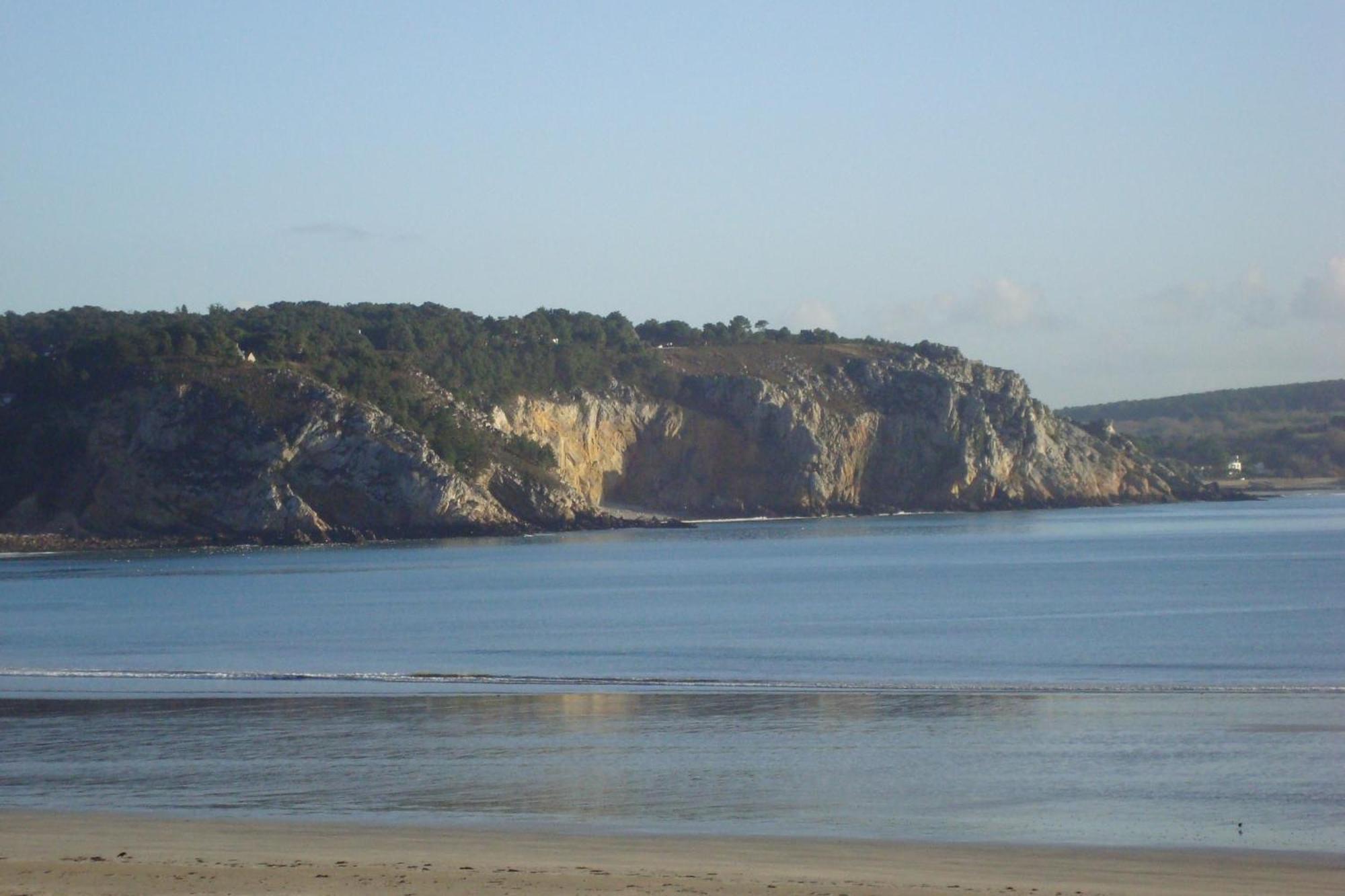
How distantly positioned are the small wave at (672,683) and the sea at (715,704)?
0.13 metres

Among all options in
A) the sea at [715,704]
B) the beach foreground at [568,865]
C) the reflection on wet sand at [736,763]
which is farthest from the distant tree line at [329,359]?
the beach foreground at [568,865]

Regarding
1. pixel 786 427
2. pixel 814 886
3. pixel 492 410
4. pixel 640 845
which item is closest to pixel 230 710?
pixel 640 845

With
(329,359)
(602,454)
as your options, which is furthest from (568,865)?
(602,454)

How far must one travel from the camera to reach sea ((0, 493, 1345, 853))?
15.2 meters

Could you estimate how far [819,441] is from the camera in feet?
416

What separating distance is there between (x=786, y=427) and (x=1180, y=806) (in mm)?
111895

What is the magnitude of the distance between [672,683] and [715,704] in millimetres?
3679

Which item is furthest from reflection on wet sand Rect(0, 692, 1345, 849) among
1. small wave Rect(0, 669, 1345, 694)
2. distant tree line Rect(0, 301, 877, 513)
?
distant tree line Rect(0, 301, 877, 513)

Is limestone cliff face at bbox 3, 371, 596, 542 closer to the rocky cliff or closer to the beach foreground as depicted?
the rocky cliff

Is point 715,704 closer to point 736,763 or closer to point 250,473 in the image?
point 736,763

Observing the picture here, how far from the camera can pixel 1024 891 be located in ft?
37.0

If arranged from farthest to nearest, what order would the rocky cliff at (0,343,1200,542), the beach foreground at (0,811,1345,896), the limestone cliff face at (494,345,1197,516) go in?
1. the limestone cliff face at (494,345,1197,516)
2. the rocky cliff at (0,343,1200,542)
3. the beach foreground at (0,811,1345,896)

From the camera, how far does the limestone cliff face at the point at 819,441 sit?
124688 mm

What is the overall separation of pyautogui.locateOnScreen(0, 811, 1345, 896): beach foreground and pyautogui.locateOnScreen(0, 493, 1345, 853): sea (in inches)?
25.7
